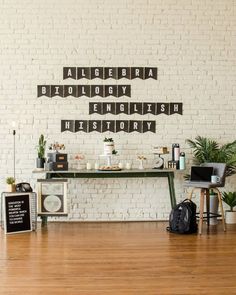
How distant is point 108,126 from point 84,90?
2.03 feet

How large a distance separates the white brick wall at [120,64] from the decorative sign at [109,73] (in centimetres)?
7

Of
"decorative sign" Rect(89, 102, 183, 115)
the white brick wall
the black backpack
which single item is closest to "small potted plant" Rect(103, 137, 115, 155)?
the white brick wall

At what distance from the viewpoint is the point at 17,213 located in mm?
6258

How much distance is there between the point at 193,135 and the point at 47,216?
2381mm

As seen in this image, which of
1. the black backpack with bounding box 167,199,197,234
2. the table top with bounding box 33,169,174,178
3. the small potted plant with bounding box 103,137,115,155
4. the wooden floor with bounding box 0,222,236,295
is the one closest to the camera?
the wooden floor with bounding box 0,222,236,295

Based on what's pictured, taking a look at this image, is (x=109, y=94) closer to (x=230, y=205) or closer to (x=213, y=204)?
(x=213, y=204)

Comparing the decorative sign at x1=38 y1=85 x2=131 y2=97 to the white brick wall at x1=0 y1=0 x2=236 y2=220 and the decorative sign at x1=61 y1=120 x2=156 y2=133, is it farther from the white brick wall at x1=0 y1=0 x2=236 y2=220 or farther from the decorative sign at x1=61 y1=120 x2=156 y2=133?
the decorative sign at x1=61 y1=120 x2=156 y2=133

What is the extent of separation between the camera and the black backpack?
6.11 meters

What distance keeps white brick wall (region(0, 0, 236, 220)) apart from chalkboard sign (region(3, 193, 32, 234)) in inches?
38.4

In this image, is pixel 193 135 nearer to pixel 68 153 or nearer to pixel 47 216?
pixel 68 153

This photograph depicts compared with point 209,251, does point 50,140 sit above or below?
above

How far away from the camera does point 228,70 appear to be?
7.35 m

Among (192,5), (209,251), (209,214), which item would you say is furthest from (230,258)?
(192,5)

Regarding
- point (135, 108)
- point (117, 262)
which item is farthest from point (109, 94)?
point (117, 262)
